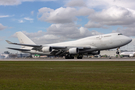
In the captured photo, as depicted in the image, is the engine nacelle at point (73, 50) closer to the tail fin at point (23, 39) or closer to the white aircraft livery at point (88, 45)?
the white aircraft livery at point (88, 45)

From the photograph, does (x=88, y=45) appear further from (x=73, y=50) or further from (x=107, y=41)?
(x=107, y=41)

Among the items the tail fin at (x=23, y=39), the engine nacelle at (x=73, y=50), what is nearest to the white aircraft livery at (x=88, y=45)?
the engine nacelle at (x=73, y=50)

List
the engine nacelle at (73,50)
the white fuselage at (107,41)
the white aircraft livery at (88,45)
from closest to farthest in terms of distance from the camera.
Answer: the white fuselage at (107,41)
the white aircraft livery at (88,45)
the engine nacelle at (73,50)

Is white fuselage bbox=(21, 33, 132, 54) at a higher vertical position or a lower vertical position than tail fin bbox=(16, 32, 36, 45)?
lower

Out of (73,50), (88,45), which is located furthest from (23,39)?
(88,45)
